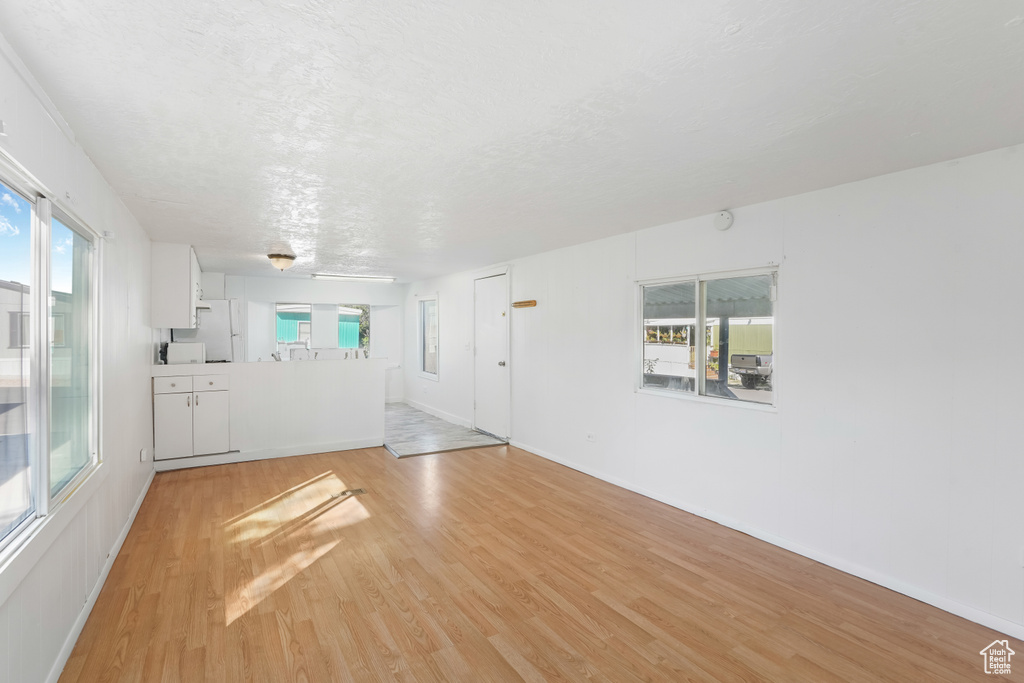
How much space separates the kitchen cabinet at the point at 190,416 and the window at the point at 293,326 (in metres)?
3.38

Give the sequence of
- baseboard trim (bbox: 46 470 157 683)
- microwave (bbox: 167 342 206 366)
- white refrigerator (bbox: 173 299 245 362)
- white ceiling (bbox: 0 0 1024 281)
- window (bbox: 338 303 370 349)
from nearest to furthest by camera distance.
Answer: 1. white ceiling (bbox: 0 0 1024 281)
2. baseboard trim (bbox: 46 470 157 683)
3. microwave (bbox: 167 342 206 366)
4. white refrigerator (bbox: 173 299 245 362)
5. window (bbox: 338 303 370 349)

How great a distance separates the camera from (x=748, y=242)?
11.3 ft

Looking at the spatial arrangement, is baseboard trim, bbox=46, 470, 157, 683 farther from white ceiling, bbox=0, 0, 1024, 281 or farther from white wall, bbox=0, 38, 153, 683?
white ceiling, bbox=0, 0, 1024, 281

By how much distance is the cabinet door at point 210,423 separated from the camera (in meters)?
5.13

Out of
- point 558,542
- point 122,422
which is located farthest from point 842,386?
point 122,422

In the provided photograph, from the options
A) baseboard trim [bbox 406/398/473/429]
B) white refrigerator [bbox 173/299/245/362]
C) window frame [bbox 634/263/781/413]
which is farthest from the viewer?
baseboard trim [bbox 406/398/473/429]

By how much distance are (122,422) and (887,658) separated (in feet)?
15.2

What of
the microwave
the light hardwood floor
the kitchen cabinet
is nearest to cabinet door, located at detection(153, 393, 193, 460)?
the kitchen cabinet

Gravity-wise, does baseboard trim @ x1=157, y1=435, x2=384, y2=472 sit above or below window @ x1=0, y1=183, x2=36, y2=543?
below

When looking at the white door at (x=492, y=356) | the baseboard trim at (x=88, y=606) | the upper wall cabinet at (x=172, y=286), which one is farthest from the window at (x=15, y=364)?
the white door at (x=492, y=356)

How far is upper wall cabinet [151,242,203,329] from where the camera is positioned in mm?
4699

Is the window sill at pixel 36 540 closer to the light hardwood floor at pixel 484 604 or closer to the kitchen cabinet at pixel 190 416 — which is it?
the light hardwood floor at pixel 484 604

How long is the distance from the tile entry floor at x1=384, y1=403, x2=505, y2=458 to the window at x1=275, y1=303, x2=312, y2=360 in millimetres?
2199

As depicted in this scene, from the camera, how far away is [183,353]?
5.27 m
